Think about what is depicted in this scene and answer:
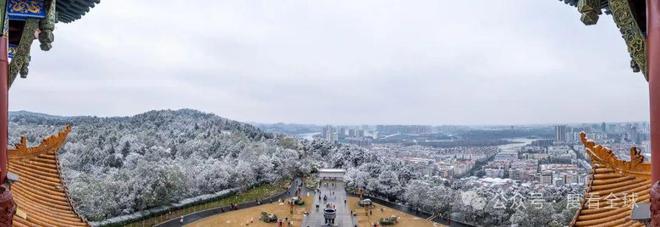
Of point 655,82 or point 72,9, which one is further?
point 72,9

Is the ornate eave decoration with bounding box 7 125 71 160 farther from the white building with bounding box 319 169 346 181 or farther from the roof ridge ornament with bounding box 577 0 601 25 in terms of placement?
the white building with bounding box 319 169 346 181

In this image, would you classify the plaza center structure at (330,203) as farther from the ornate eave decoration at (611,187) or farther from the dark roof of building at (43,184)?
the ornate eave decoration at (611,187)

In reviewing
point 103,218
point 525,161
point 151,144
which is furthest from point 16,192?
point 525,161

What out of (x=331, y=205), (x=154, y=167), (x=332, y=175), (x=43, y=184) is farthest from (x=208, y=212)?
(x=43, y=184)

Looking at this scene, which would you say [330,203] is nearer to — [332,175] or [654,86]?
[332,175]

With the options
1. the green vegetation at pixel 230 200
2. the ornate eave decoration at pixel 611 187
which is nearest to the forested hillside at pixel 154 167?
the green vegetation at pixel 230 200

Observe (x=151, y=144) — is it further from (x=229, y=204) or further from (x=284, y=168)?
(x=229, y=204)
